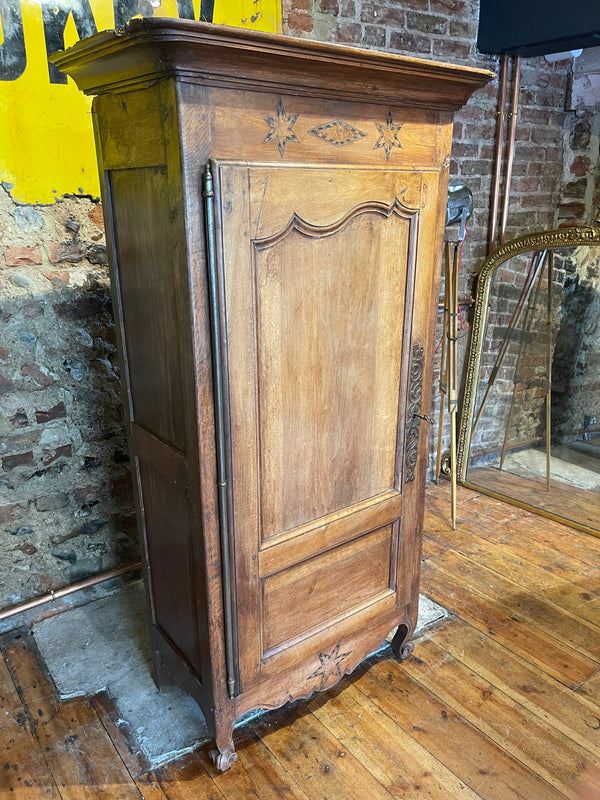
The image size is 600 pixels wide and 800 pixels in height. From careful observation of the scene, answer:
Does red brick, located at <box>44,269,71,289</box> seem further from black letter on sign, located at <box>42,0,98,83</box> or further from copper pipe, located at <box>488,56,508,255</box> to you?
copper pipe, located at <box>488,56,508,255</box>

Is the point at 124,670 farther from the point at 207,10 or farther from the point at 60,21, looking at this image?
the point at 207,10

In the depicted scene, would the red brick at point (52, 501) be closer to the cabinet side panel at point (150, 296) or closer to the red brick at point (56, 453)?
the red brick at point (56, 453)

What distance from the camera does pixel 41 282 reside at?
6.80 ft

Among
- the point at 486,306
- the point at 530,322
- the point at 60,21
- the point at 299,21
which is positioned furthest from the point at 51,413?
the point at 530,322

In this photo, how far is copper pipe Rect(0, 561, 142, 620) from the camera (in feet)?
7.35

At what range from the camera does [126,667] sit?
82.0 inches

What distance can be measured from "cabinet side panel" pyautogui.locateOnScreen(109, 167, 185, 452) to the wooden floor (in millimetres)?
949

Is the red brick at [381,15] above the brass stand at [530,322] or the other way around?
above

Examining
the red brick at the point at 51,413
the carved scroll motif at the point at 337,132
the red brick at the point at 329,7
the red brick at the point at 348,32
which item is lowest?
the red brick at the point at 51,413

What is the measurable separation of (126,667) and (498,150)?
2.83 metres

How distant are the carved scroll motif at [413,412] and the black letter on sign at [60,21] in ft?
4.60

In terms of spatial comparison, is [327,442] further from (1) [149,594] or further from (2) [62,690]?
(2) [62,690]

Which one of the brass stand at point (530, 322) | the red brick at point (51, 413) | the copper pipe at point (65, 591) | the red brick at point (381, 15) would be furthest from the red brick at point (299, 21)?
the copper pipe at point (65, 591)

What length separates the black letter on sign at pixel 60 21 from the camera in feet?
6.09
